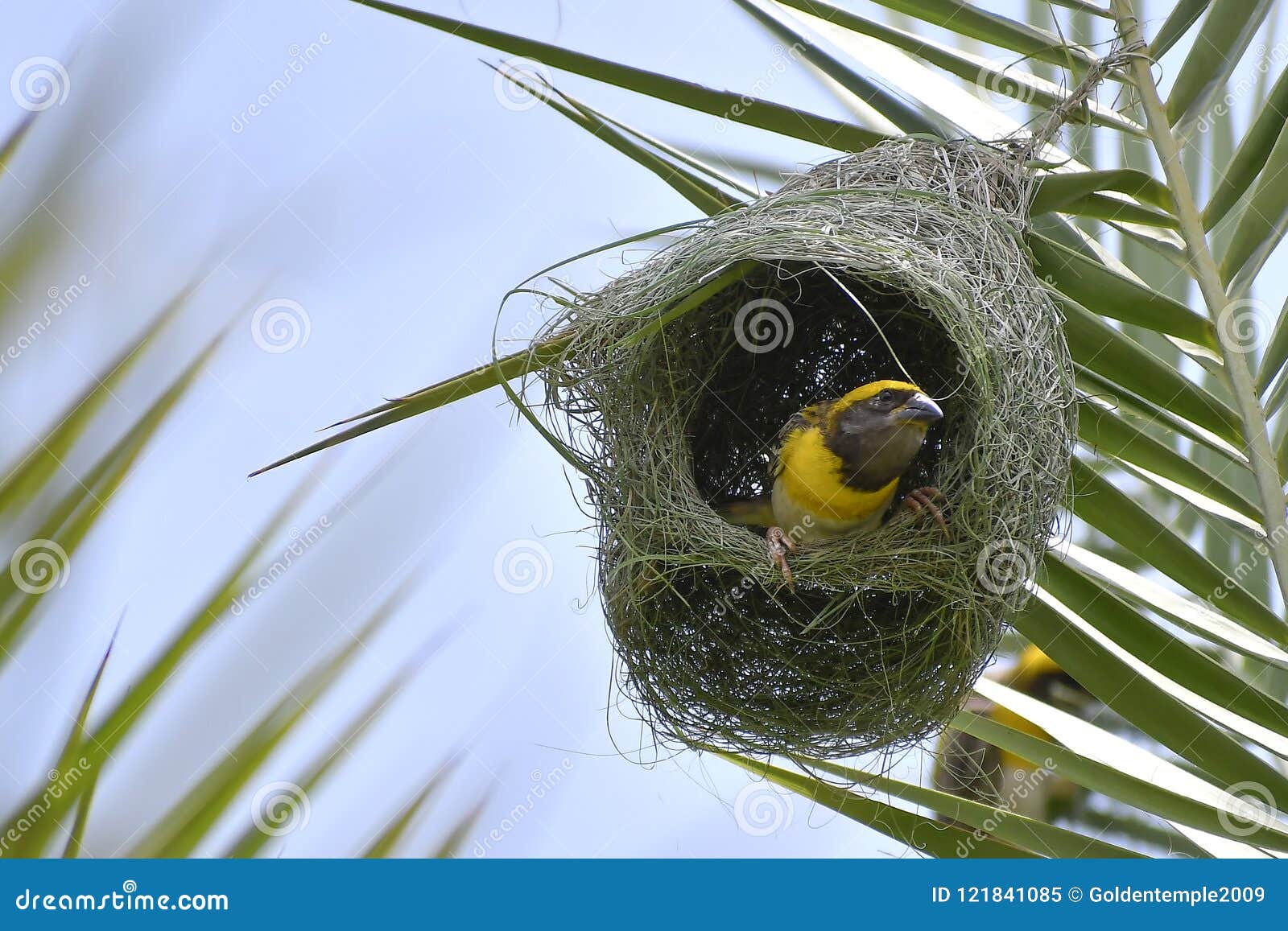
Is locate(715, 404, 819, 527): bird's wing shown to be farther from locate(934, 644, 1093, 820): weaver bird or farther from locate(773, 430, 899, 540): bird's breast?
locate(934, 644, 1093, 820): weaver bird

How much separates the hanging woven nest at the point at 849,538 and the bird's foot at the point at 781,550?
0.02 metres

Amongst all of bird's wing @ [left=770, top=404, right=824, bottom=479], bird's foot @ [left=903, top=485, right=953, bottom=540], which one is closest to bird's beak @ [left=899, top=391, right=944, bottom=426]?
bird's foot @ [left=903, top=485, right=953, bottom=540]

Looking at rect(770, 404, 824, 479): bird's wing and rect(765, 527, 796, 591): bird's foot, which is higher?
rect(770, 404, 824, 479): bird's wing

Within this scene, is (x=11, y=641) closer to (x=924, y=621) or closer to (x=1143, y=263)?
(x=924, y=621)

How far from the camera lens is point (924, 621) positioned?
195 cm

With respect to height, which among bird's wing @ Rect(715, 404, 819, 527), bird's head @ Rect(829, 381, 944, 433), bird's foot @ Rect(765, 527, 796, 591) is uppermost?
bird's head @ Rect(829, 381, 944, 433)

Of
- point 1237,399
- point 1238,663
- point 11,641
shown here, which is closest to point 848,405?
point 1237,399

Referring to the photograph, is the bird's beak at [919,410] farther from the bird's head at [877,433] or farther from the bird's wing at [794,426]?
the bird's wing at [794,426]

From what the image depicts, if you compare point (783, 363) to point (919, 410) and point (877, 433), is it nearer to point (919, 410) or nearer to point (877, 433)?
point (877, 433)

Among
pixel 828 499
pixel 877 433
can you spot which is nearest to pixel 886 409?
pixel 877 433

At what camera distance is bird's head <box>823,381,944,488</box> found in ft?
7.36

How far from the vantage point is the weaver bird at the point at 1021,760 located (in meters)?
2.77

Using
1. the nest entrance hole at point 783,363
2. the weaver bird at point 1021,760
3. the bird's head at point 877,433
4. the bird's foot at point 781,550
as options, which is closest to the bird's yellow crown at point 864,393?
the bird's head at point 877,433

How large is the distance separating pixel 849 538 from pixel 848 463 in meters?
0.21
